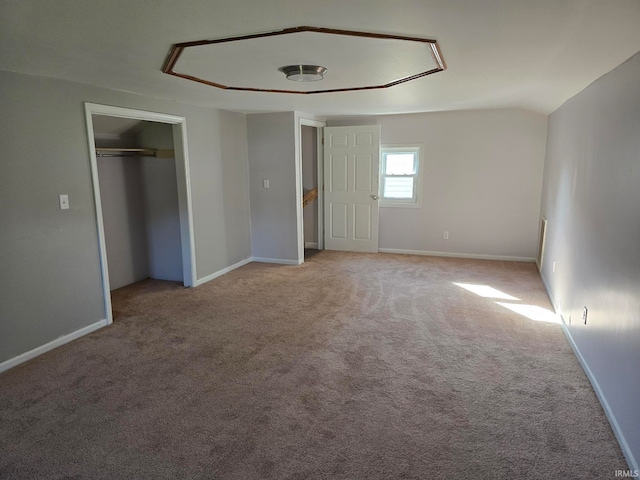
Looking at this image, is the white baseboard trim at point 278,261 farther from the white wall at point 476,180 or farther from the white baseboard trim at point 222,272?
the white wall at point 476,180

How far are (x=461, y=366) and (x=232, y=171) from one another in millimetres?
3851

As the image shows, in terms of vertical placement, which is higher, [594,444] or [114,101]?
[114,101]

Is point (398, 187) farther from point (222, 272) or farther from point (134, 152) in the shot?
point (134, 152)

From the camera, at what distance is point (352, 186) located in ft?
20.5

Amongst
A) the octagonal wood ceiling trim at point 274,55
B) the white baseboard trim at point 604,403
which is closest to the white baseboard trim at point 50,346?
the octagonal wood ceiling trim at point 274,55

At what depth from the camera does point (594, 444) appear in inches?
79.4

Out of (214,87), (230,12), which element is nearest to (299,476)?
(230,12)

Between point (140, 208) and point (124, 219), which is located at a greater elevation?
point (140, 208)

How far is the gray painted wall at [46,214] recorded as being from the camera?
282 centimetres

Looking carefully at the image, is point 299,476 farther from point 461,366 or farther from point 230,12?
point 230,12

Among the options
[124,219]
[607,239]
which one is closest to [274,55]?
[607,239]

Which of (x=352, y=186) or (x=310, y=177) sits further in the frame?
(x=310, y=177)

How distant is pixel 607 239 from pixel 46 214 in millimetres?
3943

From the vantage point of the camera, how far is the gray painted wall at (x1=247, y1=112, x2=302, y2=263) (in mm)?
5422
